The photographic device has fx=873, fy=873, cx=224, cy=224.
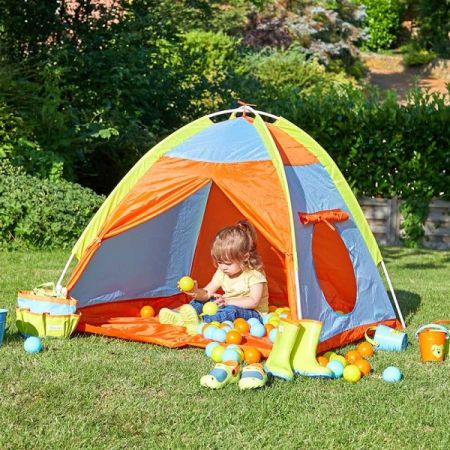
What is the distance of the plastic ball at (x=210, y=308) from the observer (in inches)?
229

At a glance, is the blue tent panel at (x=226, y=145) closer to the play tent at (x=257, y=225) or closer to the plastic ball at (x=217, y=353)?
the play tent at (x=257, y=225)

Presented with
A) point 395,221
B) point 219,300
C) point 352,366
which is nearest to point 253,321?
point 219,300

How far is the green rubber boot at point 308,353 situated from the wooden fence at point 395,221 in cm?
596

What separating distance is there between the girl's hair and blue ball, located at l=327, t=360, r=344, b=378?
131 cm

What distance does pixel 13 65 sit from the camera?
10.1 m

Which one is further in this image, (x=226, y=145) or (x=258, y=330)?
(x=226, y=145)

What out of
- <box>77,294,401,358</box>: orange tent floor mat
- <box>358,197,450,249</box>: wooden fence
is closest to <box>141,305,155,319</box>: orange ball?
<box>77,294,401,358</box>: orange tent floor mat

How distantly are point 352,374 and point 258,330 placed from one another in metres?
1.05

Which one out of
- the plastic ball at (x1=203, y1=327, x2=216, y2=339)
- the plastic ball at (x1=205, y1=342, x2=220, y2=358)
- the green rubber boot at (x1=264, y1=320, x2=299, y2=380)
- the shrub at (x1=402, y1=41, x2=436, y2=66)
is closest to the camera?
the green rubber boot at (x1=264, y1=320, x2=299, y2=380)

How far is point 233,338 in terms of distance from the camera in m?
5.14

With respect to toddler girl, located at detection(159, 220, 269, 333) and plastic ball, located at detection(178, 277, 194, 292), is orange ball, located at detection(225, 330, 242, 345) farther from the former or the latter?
plastic ball, located at detection(178, 277, 194, 292)

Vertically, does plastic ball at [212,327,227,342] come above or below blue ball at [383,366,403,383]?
below

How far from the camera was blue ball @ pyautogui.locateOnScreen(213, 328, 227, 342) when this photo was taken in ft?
17.1

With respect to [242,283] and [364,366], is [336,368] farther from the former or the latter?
[242,283]
